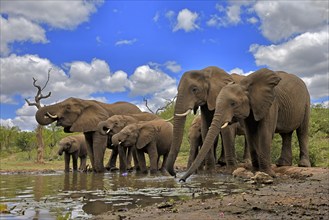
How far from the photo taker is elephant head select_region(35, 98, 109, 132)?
17.7m

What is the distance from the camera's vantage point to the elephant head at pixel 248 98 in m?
10.5

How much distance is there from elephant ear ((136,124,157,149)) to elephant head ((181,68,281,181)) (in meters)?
5.61

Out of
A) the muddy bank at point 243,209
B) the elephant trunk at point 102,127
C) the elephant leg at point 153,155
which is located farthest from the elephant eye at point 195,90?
the elephant trunk at point 102,127

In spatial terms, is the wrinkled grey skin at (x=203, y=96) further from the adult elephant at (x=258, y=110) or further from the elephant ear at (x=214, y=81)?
the adult elephant at (x=258, y=110)

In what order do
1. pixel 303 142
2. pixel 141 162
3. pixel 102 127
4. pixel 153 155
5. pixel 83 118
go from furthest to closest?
pixel 83 118, pixel 102 127, pixel 141 162, pixel 153 155, pixel 303 142

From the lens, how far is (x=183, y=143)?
2967 centimetres

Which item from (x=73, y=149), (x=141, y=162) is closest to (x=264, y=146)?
(x=141, y=162)

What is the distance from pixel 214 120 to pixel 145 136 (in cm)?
641

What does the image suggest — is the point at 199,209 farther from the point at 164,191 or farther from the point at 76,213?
the point at 164,191

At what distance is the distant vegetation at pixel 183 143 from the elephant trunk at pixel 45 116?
7.74 meters

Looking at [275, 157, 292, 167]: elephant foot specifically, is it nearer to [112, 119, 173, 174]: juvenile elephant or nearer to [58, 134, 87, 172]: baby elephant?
[112, 119, 173, 174]: juvenile elephant

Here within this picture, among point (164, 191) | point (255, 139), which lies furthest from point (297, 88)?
point (164, 191)

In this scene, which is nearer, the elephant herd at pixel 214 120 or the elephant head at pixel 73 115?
the elephant herd at pixel 214 120

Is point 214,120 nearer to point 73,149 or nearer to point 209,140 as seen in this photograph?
point 209,140
